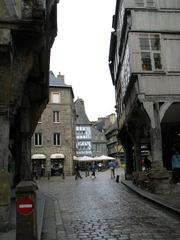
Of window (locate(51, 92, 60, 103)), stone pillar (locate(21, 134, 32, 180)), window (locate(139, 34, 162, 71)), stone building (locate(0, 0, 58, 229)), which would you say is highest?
window (locate(51, 92, 60, 103))

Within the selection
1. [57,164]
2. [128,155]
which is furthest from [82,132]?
[128,155]

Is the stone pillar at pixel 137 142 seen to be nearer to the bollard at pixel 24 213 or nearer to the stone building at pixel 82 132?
Result: the bollard at pixel 24 213

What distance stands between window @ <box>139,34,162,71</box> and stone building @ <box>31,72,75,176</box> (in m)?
33.0

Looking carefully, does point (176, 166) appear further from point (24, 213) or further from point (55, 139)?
point (55, 139)

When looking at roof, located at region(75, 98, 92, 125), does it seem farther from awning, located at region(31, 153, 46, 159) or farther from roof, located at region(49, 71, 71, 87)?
awning, located at region(31, 153, 46, 159)

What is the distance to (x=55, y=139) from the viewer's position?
50.6 meters

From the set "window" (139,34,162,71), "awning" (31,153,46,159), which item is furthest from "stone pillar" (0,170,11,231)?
"awning" (31,153,46,159)

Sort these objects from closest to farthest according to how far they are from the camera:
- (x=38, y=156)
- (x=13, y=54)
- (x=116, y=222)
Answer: (x=13, y=54) < (x=116, y=222) < (x=38, y=156)

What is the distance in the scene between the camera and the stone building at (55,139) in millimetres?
49375

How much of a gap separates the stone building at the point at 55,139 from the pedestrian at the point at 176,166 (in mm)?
32515

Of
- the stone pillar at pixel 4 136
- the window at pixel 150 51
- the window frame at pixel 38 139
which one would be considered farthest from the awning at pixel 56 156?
the stone pillar at pixel 4 136

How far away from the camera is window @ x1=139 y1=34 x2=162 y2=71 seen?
17.2m

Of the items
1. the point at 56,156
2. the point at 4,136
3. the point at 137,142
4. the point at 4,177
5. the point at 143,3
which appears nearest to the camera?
the point at 4,177

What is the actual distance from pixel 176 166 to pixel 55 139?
115 feet
